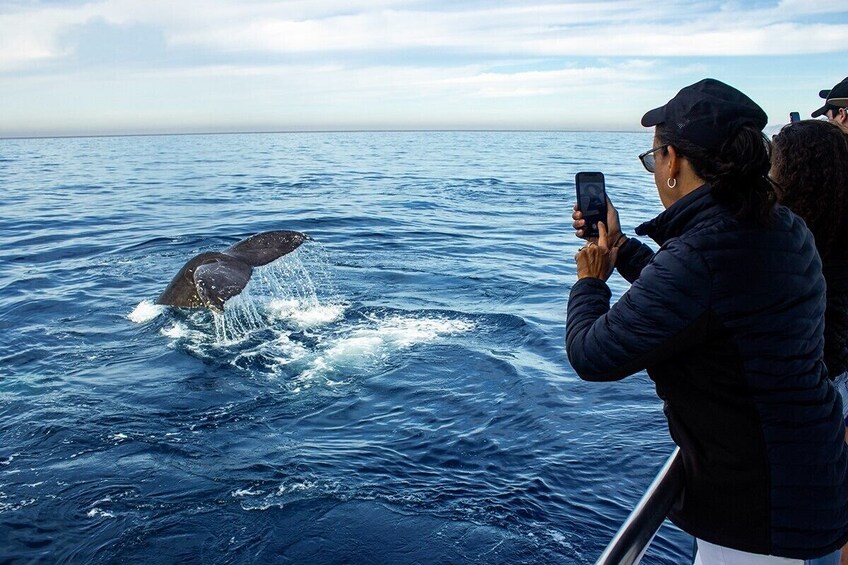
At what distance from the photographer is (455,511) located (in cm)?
539

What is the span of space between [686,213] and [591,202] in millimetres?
628

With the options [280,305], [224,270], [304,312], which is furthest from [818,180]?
[280,305]

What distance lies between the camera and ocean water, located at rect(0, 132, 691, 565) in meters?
5.14

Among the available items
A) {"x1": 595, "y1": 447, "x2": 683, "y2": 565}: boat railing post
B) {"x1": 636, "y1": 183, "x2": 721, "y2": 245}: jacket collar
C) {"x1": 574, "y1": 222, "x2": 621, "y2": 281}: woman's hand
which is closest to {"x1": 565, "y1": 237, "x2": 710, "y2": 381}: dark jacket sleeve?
{"x1": 636, "y1": 183, "x2": 721, "y2": 245}: jacket collar

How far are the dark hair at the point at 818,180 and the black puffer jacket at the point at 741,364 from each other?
1.01 m

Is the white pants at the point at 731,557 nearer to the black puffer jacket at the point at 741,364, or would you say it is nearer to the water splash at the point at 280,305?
the black puffer jacket at the point at 741,364

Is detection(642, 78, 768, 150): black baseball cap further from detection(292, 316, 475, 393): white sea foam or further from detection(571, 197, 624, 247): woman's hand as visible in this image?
detection(292, 316, 475, 393): white sea foam

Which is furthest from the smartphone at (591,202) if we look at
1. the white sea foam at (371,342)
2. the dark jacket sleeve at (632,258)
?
the white sea foam at (371,342)

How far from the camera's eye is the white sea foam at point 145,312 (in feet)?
34.6

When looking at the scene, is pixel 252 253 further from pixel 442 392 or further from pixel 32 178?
pixel 32 178

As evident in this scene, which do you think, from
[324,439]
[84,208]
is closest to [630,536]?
[324,439]

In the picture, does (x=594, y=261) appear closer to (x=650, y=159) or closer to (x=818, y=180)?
(x=650, y=159)

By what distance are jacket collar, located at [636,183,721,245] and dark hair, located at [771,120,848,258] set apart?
105 centimetres

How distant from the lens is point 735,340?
2.18 metres
